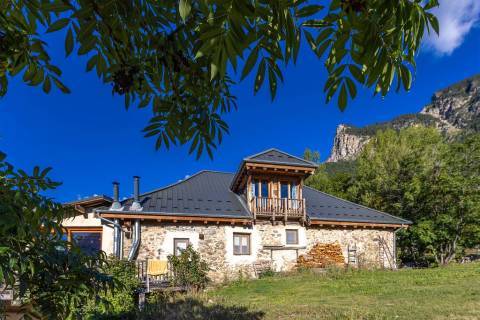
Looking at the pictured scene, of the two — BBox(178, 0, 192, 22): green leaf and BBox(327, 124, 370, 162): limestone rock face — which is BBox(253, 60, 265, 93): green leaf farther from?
BBox(327, 124, 370, 162): limestone rock face

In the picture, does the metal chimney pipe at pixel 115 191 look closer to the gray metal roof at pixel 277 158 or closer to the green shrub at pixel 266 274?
the gray metal roof at pixel 277 158

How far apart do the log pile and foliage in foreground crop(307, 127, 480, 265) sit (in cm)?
586

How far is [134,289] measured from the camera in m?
10.7

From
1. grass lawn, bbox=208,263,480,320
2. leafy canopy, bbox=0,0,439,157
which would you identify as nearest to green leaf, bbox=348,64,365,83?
Answer: leafy canopy, bbox=0,0,439,157

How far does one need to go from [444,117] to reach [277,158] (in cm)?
9310

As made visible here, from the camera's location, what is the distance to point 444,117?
304 ft

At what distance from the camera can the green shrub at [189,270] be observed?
12789 mm

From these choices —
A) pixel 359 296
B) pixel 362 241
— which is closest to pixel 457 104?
pixel 362 241

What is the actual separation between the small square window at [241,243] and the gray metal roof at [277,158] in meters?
3.28

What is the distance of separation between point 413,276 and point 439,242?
322 inches

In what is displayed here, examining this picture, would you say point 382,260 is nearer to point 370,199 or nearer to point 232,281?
point 232,281

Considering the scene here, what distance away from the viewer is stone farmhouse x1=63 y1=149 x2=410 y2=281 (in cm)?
1379

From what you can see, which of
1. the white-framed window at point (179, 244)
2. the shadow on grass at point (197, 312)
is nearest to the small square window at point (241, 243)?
the white-framed window at point (179, 244)

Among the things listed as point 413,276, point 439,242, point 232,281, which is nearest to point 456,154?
point 439,242
